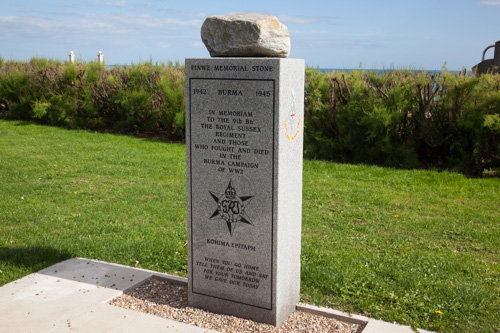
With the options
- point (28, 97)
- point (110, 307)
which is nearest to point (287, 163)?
point (110, 307)

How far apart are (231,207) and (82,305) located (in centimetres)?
151

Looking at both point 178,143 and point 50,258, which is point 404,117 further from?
point 50,258

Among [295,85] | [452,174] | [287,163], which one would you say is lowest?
[452,174]

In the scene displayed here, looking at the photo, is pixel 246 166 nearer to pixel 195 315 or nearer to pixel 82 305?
pixel 195 315

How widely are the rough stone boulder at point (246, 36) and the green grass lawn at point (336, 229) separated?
2.17 meters

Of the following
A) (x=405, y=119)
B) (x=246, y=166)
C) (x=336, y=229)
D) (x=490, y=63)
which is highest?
(x=490, y=63)

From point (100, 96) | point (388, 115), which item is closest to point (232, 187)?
point (388, 115)

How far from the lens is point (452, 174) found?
8.81 metres

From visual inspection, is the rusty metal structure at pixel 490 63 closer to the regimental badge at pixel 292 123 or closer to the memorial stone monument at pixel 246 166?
the regimental badge at pixel 292 123

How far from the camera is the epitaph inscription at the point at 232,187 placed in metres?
3.65

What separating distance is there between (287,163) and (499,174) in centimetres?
661

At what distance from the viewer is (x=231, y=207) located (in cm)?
386

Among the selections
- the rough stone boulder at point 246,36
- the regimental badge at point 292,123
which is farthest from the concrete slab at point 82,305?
the rough stone boulder at point 246,36

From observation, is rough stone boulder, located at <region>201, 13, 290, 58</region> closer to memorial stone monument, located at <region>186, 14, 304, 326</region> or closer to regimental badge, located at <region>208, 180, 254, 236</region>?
memorial stone monument, located at <region>186, 14, 304, 326</region>
